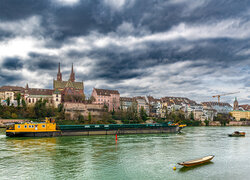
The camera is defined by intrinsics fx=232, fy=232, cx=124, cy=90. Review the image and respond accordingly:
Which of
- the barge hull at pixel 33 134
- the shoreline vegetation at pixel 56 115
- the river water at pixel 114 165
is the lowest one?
the river water at pixel 114 165

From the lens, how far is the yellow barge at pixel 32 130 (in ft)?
171

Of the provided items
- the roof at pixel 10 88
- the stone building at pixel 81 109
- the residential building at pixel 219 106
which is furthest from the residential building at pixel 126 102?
the residential building at pixel 219 106

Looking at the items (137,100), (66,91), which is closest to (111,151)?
(66,91)

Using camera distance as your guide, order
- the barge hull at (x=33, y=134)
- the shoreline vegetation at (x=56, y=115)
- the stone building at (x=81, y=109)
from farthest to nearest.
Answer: the stone building at (x=81, y=109) < the shoreline vegetation at (x=56, y=115) < the barge hull at (x=33, y=134)

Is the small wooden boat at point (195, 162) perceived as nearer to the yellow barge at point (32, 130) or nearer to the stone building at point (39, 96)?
the yellow barge at point (32, 130)

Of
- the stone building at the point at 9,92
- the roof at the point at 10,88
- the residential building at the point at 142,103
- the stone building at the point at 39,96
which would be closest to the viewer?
the stone building at the point at 39,96

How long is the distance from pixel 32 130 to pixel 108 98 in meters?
78.0

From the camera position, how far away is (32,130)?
2105 inches

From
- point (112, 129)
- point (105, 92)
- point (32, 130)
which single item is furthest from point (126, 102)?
point (32, 130)

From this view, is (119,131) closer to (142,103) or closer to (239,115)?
(142,103)

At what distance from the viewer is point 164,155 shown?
106ft

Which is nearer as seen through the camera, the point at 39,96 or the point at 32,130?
the point at 32,130

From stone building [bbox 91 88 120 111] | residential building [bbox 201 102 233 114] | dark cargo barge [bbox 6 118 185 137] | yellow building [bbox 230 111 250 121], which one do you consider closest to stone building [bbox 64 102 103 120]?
stone building [bbox 91 88 120 111]

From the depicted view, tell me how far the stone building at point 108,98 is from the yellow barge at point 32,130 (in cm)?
7034
